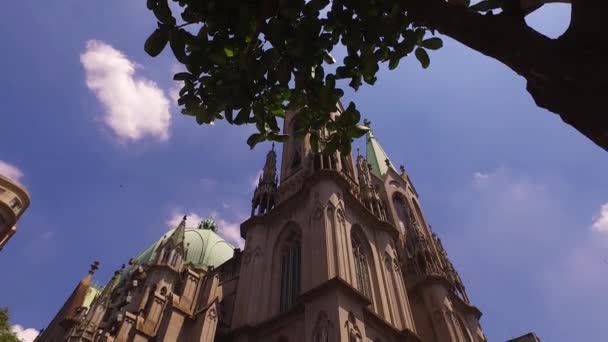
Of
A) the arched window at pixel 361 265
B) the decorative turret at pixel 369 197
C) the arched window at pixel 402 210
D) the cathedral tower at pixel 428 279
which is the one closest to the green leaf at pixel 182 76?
the arched window at pixel 361 265

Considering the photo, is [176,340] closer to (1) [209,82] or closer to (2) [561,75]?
(1) [209,82]

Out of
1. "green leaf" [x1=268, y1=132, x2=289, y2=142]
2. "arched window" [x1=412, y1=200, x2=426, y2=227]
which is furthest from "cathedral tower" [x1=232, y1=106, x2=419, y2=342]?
"green leaf" [x1=268, y1=132, x2=289, y2=142]

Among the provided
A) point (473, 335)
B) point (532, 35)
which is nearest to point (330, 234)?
point (473, 335)

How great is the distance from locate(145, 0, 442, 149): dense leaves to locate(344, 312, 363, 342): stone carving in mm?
11398

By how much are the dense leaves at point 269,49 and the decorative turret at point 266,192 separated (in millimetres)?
20331

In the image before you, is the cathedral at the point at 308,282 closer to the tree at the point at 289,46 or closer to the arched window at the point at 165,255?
the arched window at the point at 165,255

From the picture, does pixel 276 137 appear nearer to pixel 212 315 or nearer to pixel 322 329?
pixel 322 329

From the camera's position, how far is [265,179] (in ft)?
90.9

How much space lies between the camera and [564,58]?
7.51ft

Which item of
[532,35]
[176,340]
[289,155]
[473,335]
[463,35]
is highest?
[289,155]

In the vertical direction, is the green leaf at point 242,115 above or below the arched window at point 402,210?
below

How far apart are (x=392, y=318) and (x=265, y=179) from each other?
42.6 ft

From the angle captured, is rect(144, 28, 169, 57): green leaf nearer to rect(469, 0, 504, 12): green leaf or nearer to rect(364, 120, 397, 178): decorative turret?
rect(469, 0, 504, 12): green leaf

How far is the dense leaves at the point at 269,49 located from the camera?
14.0 ft
